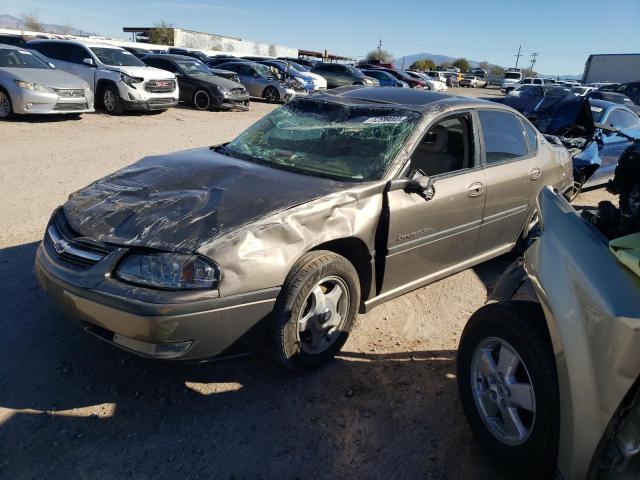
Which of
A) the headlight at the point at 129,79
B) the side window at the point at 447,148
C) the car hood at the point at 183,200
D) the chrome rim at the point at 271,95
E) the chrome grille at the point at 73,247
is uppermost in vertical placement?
the side window at the point at 447,148

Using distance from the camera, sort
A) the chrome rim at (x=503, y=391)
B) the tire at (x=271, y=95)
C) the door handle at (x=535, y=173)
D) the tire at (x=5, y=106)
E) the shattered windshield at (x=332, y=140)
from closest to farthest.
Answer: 1. the chrome rim at (x=503, y=391)
2. the shattered windshield at (x=332, y=140)
3. the door handle at (x=535, y=173)
4. the tire at (x=5, y=106)
5. the tire at (x=271, y=95)

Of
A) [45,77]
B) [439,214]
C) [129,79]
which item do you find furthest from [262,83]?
[439,214]

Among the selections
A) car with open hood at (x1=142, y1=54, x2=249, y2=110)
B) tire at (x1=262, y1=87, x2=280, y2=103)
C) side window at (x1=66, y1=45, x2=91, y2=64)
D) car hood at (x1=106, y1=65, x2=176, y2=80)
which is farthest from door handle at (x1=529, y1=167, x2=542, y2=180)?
tire at (x1=262, y1=87, x2=280, y2=103)

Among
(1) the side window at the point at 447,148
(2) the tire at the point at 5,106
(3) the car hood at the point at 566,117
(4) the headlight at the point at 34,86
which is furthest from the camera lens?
(2) the tire at the point at 5,106

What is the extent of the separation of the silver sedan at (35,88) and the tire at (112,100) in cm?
138

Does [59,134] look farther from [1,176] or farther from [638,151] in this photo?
[638,151]

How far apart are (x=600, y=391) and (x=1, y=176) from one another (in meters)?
7.40

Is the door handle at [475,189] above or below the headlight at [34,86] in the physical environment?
above

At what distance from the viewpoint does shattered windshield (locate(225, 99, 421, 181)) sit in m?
3.41

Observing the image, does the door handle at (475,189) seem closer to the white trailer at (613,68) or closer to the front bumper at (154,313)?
the front bumper at (154,313)

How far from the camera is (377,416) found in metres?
2.78

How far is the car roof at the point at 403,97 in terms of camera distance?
382cm

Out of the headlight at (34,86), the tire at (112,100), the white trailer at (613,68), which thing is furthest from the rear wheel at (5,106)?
the white trailer at (613,68)

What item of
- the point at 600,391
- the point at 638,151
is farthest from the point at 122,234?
the point at 638,151
